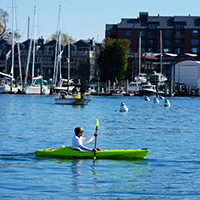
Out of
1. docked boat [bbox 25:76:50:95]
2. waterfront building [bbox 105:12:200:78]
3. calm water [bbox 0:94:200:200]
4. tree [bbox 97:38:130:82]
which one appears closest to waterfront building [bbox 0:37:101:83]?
waterfront building [bbox 105:12:200:78]

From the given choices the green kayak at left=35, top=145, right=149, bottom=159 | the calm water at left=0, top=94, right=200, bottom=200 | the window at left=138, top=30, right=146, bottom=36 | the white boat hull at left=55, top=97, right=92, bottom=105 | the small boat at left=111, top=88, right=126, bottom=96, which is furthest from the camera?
the window at left=138, top=30, right=146, bottom=36

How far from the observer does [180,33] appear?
14175cm

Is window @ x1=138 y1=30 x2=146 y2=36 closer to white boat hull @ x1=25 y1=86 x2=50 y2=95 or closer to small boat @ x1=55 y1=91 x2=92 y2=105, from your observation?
white boat hull @ x1=25 y1=86 x2=50 y2=95

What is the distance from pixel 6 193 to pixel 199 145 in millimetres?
13717

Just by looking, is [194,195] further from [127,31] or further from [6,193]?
[127,31]

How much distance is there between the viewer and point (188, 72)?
120562 millimetres

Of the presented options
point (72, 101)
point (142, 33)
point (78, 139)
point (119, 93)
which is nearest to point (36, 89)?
point (119, 93)

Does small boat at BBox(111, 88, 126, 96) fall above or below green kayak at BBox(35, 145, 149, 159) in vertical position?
above

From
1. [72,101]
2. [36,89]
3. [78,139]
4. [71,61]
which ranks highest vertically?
[71,61]

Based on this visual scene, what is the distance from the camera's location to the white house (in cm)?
12001

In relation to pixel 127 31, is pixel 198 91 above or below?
below

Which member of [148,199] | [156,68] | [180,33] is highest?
[180,33]

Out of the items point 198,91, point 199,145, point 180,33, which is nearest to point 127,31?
point 180,33

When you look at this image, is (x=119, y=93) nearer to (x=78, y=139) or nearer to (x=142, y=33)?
(x=142, y=33)
